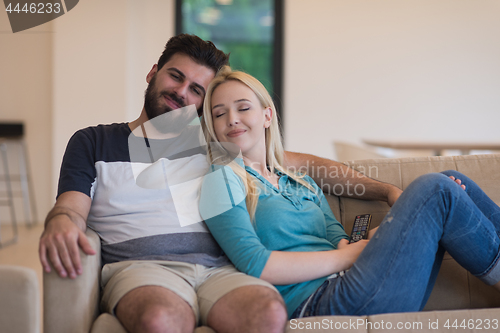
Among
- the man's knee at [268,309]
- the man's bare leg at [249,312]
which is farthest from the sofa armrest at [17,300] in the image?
the man's knee at [268,309]

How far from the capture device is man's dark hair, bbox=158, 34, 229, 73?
1757 millimetres

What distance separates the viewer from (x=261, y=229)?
1327 mm

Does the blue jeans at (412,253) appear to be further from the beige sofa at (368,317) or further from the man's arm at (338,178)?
the man's arm at (338,178)

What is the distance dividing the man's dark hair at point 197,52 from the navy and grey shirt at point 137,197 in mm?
466

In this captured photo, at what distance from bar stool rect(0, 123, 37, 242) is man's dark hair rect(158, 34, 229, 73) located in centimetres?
319

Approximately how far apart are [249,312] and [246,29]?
4343mm

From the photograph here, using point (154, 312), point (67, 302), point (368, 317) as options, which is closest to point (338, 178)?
point (368, 317)

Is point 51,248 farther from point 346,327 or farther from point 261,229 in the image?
point 346,327

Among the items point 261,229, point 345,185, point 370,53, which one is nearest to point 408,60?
point 370,53

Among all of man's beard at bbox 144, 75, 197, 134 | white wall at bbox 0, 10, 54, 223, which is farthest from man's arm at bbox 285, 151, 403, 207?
white wall at bbox 0, 10, 54, 223

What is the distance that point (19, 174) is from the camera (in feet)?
14.5

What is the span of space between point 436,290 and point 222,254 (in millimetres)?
743

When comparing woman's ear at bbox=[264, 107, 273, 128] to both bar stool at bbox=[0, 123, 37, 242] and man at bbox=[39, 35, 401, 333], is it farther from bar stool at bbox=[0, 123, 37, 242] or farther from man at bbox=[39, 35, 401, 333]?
bar stool at bbox=[0, 123, 37, 242]

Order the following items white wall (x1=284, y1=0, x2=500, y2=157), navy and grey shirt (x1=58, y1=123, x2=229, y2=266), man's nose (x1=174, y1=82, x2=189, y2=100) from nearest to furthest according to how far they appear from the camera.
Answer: navy and grey shirt (x1=58, y1=123, x2=229, y2=266), man's nose (x1=174, y1=82, x2=189, y2=100), white wall (x1=284, y1=0, x2=500, y2=157)
